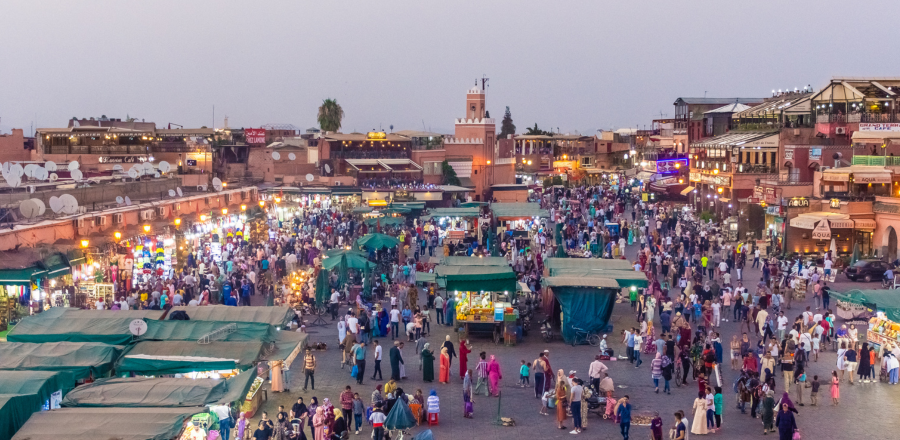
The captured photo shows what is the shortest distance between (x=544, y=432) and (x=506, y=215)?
83.3 ft

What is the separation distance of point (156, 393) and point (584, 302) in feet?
35.6

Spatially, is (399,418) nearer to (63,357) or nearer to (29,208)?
(63,357)

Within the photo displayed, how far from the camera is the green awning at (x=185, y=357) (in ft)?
51.0

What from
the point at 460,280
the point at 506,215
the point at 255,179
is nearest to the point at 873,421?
the point at 460,280

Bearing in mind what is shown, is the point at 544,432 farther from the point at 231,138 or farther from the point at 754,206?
the point at 231,138

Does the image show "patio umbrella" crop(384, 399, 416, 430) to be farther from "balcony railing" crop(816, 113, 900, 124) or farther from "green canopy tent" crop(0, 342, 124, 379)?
"balcony railing" crop(816, 113, 900, 124)

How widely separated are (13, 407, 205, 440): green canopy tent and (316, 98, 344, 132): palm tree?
73453 mm

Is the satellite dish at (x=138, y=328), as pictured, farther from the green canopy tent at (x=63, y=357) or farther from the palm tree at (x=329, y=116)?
the palm tree at (x=329, y=116)

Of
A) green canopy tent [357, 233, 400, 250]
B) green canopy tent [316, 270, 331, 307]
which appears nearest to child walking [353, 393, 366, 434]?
green canopy tent [316, 270, 331, 307]

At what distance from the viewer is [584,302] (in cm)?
2180

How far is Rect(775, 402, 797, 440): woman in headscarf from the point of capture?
14445 mm

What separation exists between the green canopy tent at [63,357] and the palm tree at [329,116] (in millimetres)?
70128

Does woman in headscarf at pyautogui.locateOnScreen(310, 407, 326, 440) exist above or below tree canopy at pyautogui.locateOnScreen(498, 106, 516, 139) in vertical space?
below

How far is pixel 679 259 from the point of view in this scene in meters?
32.8
